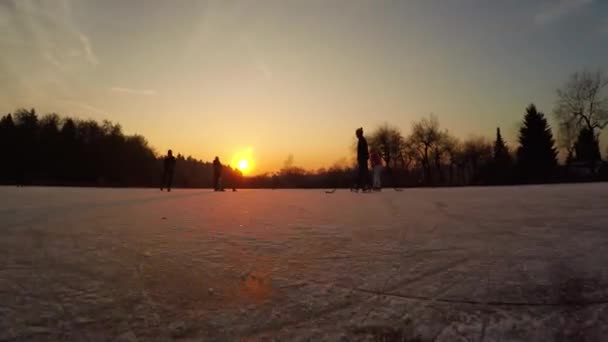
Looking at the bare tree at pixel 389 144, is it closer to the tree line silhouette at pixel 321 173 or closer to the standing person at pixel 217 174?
the tree line silhouette at pixel 321 173

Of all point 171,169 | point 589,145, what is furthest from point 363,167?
point 589,145

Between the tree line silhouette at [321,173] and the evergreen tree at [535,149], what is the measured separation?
11 centimetres

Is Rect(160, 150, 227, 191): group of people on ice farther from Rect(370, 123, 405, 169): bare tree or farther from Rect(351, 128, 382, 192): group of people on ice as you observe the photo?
Rect(370, 123, 405, 169): bare tree

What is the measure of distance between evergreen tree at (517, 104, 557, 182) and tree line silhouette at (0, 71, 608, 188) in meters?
0.11

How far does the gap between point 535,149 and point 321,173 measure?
103 ft

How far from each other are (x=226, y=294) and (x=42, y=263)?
4.02 feet

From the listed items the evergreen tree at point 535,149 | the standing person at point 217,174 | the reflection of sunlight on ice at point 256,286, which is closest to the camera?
the reflection of sunlight on ice at point 256,286

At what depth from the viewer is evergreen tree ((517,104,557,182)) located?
4472 cm

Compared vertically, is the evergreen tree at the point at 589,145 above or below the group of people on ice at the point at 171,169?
above

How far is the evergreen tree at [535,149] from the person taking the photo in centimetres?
4472

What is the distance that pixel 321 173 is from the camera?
59.1m

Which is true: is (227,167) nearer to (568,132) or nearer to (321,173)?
(321,173)

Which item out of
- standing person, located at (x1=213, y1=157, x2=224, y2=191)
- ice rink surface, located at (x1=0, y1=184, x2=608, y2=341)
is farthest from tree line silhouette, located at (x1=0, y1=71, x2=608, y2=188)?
ice rink surface, located at (x1=0, y1=184, x2=608, y2=341)

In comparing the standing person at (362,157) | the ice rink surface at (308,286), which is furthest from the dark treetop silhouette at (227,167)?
the ice rink surface at (308,286)
